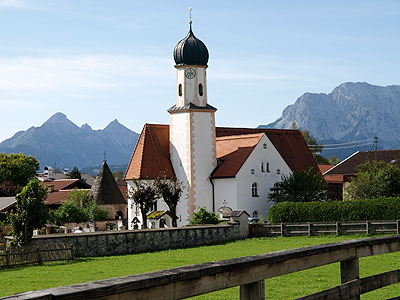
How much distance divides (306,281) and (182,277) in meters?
14.4

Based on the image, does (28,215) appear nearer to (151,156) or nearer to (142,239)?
(142,239)

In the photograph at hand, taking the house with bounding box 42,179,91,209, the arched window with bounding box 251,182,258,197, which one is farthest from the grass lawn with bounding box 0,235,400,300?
the house with bounding box 42,179,91,209

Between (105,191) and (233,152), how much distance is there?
547 inches

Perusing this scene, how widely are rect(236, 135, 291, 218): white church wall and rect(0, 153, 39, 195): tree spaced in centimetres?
3464

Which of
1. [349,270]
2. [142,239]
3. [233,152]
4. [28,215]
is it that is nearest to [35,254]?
[28,215]

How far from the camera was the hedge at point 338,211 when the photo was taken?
41531 mm

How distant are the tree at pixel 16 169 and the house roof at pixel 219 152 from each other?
1007 inches

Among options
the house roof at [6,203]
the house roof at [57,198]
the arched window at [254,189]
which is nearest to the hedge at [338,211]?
the arched window at [254,189]

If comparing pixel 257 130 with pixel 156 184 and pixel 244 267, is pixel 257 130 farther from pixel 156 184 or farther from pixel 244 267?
pixel 244 267

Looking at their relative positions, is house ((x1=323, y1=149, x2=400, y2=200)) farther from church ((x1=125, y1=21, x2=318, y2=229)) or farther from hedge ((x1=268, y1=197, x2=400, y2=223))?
hedge ((x1=268, y1=197, x2=400, y2=223))

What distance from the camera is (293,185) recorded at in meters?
63.1

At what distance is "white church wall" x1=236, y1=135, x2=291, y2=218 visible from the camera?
205 ft

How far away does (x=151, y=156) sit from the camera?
65.1 m

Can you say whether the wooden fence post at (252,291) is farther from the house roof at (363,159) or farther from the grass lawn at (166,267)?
the house roof at (363,159)
